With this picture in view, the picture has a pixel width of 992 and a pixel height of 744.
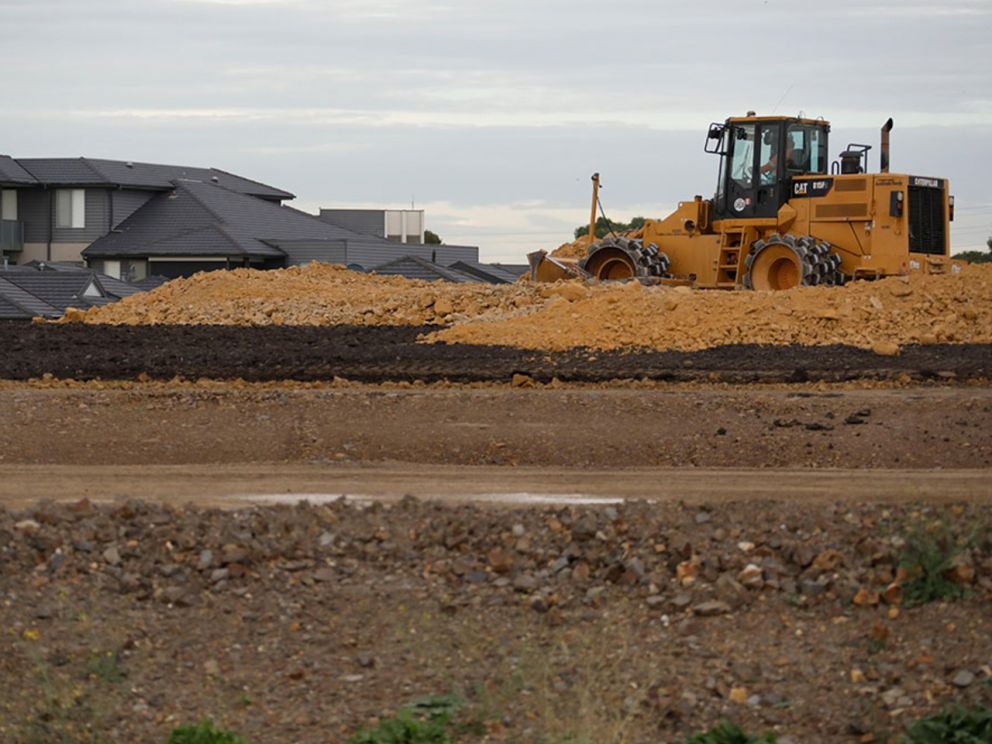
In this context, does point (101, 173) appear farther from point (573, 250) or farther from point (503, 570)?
point (503, 570)

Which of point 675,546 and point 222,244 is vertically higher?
point 222,244

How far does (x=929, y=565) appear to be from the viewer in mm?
8883

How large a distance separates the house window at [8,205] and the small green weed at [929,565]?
46.3 metres

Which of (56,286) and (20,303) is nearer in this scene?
(20,303)

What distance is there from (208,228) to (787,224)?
25.9 m

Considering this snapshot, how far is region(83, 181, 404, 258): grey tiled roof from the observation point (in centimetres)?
4828

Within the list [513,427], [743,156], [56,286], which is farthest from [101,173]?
[513,427]

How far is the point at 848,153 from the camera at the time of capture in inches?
1092

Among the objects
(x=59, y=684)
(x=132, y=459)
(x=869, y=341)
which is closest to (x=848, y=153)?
(x=869, y=341)

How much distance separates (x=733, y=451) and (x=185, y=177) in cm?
4314

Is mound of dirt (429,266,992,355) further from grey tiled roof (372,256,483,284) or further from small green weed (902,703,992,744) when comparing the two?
grey tiled roof (372,256,483,284)

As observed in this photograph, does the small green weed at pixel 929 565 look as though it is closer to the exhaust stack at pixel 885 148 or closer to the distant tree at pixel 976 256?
the exhaust stack at pixel 885 148

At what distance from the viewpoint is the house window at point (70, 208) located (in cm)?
5125

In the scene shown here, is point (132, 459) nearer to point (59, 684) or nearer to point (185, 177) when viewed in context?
point (59, 684)
